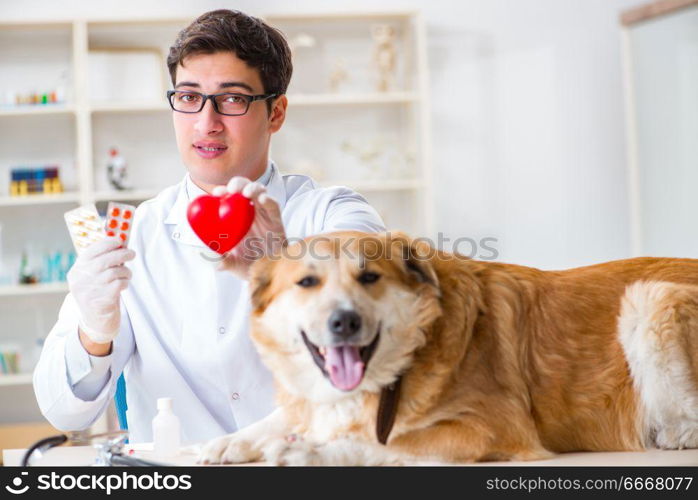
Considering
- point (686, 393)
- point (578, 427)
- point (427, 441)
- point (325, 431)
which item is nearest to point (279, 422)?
point (325, 431)

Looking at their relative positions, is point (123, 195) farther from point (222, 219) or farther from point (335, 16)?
point (222, 219)

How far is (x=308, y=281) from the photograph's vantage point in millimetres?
1414

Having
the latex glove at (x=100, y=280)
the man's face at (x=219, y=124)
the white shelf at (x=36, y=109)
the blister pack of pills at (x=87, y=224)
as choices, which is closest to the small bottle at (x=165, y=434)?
the latex glove at (x=100, y=280)

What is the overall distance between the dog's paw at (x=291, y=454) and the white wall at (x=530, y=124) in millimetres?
4151

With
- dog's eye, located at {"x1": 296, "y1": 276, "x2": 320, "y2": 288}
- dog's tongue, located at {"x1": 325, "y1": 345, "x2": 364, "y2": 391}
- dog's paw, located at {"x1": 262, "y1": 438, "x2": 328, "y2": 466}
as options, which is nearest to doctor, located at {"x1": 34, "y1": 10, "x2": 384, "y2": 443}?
dog's eye, located at {"x1": 296, "y1": 276, "x2": 320, "y2": 288}

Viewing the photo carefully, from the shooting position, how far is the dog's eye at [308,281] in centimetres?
141

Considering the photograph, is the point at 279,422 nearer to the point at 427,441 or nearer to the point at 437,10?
the point at 427,441

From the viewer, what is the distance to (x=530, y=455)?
51.5 inches

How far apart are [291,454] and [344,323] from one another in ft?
0.76

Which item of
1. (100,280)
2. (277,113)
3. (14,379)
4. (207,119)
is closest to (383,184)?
(14,379)

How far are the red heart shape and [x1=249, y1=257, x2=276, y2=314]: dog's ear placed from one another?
0.27 ft

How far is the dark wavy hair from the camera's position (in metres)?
1.92

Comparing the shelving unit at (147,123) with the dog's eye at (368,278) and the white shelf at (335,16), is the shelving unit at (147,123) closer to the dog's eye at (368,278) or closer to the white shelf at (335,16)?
the white shelf at (335,16)
